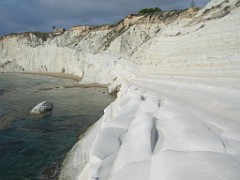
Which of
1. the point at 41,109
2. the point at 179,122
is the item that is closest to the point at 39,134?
the point at 41,109

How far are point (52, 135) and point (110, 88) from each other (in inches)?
524

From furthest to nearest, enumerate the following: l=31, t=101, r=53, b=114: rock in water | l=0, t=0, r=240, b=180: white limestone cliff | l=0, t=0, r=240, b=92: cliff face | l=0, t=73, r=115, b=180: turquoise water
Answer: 1. l=31, t=101, r=53, b=114: rock in water
2. l=0, t=0, r=240, b=92: cliff face
3. l=0, t=73, r=115, b=180: turquoise water
4. l=0, t=0, r=240, b=180: white limestone cliff

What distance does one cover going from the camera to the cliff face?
13250mm

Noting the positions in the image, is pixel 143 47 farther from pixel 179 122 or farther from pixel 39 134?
pixel 179 122

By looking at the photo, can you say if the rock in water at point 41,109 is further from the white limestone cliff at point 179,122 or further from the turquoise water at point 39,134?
the white limestone cliff at point 179,122

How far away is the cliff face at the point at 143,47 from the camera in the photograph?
43.5ft

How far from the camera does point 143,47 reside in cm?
3206

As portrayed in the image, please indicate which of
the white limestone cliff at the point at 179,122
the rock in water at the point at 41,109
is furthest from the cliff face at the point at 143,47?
the rock in water at the point at 41,109

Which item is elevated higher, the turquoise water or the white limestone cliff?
the white limestone cliff

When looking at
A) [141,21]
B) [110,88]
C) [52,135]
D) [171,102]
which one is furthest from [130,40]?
[171,102]

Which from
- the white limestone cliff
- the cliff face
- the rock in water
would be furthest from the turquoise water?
the cliff face

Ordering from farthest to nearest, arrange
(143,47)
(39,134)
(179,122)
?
(143,47), (39,134), (179,122)

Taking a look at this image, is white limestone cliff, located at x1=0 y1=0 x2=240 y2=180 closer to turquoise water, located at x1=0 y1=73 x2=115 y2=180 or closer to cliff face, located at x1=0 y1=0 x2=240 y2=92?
cliff face, located at x1=0 y1=0 x2=240 y2=92

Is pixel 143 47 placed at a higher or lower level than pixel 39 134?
higher
